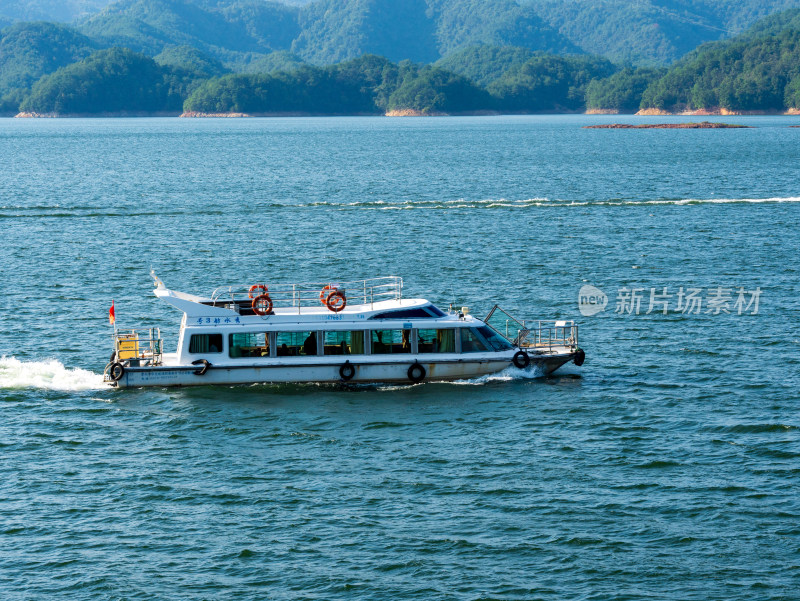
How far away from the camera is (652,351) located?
48.1 metres

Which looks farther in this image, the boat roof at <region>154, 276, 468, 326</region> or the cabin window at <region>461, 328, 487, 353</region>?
the cabin window at <region>461, 328, 487, 353</region>

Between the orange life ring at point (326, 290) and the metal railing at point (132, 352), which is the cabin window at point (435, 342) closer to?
the orange life ring at point (326, 290)

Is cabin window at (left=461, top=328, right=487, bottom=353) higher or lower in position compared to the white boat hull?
higher

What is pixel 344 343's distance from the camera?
4212 cm

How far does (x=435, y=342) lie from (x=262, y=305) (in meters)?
7.42

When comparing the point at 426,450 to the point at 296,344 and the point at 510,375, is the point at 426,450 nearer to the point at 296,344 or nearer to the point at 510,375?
the point at 510,375

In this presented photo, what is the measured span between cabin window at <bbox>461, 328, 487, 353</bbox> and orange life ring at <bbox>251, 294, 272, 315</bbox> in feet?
26.9

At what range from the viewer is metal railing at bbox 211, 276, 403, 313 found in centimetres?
4331

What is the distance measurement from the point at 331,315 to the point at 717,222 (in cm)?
5538

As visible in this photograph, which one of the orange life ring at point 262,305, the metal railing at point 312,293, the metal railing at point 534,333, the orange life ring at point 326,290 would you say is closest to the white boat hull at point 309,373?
the metal railing at point 534,333

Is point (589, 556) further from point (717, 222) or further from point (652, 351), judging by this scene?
point (717, 222)

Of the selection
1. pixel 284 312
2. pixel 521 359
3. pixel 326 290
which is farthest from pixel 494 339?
pixel 284 312

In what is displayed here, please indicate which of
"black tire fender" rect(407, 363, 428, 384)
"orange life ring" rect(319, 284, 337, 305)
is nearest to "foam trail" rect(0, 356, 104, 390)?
"orange life ring" rect(319, 284, 337, 305)

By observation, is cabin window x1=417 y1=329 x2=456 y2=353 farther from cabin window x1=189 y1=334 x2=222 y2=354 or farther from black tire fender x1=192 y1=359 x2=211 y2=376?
black tire fender x1=192 y1=359 x2=211 y2=376
